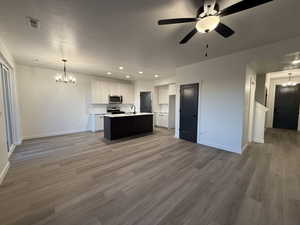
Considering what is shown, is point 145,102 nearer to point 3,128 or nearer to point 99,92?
point 99,92

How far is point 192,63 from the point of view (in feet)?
14.6

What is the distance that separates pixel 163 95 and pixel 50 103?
5504mm

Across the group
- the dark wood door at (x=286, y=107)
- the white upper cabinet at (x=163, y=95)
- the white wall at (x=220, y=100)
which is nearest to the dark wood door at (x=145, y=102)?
the white upper cabinet at (x=163, y=95)

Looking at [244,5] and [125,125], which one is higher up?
[244,5]

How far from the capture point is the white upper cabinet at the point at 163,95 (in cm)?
744

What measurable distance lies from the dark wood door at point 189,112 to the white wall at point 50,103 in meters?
4.57

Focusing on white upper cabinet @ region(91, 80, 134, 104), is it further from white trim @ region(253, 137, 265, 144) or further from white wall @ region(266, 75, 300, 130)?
white wall @ region(266, 75, 300, 130)

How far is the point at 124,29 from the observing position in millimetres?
2387

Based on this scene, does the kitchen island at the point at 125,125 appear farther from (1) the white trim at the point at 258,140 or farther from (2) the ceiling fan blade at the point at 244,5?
(2) the ceiling fan blade at the point at 244,5

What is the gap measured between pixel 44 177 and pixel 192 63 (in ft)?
16.3

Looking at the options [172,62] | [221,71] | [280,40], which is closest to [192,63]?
[172,62]

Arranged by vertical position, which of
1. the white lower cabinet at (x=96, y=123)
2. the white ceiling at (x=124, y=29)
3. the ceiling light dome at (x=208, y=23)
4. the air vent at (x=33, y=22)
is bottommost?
the white lower cabinet at (x=96, y=123)

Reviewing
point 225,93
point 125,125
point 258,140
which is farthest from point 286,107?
point 125,125

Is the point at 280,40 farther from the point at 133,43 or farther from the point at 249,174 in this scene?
the point at 133,43
